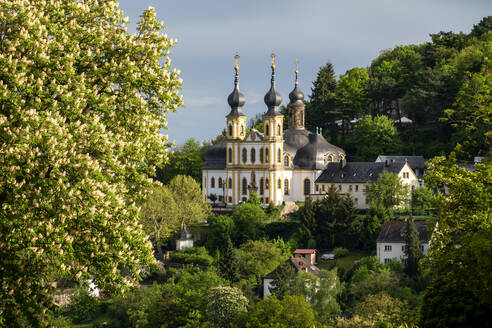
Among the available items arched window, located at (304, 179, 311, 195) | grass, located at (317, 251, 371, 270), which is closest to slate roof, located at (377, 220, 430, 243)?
grass, located at (317, 251, 371, 270)

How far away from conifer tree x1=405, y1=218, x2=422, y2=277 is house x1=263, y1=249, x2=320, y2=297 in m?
6.60

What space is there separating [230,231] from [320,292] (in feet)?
61.8

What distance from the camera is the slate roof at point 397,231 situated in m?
59.6

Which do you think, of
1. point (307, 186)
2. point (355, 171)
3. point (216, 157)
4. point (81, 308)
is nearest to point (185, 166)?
point (216, 157)

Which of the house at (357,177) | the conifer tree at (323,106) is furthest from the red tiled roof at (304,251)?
the conifer tree at (323,106)

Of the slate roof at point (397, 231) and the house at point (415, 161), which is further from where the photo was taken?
the house at point (415, 161)

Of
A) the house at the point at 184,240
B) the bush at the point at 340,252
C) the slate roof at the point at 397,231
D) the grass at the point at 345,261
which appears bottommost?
the grass at the point at 345,261

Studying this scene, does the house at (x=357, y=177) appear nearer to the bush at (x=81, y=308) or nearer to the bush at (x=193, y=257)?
the bush at (x=193, y=257)

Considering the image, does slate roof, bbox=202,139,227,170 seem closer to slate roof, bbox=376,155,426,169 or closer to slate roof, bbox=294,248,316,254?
slate roof, bbox=376,155,426,169

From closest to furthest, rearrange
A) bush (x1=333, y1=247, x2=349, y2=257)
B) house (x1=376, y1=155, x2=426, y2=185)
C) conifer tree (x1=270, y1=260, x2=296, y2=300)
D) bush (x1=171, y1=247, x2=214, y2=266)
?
conifer tree (x1=270, y1=260, x2=296, y2=300), bush (x1=333, y1=247, x2=349, y2=257), bush (x1=171, y1=247, x2=214, y2=266), house (x1=376, y1=155, x2=426, y2=185)

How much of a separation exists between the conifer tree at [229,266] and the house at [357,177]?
13121mm

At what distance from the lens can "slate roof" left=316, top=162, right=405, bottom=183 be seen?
232ft

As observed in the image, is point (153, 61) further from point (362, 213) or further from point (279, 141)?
point (279, 141)

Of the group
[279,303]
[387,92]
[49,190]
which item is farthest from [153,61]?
[387,92]
